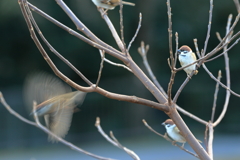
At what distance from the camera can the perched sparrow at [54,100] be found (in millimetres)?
1574

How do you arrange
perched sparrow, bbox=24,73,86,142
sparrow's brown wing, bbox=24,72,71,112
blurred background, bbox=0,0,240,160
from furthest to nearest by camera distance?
blurred background, bbox=0,0,240,160 → sparrow's brown wing, bbox=24,72,71,112 → perched sparrow, bbox=24,73,86,142

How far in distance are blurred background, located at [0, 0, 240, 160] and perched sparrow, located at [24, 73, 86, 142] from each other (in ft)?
18.4

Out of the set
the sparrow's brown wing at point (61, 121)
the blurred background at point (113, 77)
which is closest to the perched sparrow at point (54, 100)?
the sparrow's brown wing at point (61, 121)

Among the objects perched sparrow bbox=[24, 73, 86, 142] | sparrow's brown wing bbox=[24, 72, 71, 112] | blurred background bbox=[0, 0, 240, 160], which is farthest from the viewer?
blurred background bbox=[0, 0, 240, 160]

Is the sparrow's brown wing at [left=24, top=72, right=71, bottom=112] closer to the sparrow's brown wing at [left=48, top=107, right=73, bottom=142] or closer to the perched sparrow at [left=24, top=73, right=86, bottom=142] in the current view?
the perched sparrow at [left=24, top=73, right=86, bottom=142]

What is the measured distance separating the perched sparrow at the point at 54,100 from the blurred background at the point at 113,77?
5.61 m

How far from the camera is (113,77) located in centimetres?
802

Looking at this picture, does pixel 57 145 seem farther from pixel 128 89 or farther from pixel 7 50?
pixel 7 50

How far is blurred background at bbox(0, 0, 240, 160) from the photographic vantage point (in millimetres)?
7371

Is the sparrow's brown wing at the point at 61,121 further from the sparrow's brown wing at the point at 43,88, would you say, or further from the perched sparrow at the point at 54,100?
the sparrow's brown wing at the point at 43,88

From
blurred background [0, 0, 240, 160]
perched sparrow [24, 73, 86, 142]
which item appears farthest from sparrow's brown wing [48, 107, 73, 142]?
blurred background [0, 0, 240, 160]

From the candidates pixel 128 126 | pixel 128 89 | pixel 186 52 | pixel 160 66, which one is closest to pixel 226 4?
pixel 160 66

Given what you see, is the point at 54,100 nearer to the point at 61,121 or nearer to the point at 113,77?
the point at 61,121

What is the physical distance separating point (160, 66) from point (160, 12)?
1.32 m
